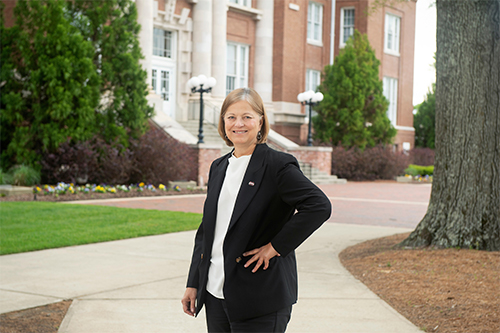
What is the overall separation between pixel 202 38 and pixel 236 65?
3361mm

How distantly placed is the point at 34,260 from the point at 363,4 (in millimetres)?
29645

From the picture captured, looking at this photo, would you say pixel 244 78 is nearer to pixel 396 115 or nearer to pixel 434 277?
pixel 396 115

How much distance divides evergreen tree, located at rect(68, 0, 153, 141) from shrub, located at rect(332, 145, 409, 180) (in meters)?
11.1

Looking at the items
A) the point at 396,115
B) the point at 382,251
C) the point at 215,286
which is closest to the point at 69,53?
the point at 382,251

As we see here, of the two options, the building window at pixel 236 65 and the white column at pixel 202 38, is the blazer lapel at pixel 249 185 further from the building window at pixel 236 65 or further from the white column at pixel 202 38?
the building window at pixel 236 65

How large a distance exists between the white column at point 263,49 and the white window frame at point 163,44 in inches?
192

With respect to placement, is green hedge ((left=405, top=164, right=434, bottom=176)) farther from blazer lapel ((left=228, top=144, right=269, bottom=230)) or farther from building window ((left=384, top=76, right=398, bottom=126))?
blazer lapel ((left=228, top=144, right=269, bottom=230))

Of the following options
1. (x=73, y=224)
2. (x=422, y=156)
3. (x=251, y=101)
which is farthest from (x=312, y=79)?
(x=251, y=101)

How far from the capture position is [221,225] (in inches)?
101

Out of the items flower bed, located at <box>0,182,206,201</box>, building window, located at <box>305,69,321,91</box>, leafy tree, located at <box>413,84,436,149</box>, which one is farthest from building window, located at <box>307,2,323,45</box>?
flower bed, located at <box>0,182,206,201</box>

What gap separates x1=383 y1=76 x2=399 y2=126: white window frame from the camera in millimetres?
36562

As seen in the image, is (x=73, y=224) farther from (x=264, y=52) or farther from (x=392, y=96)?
(x=392, y=96)

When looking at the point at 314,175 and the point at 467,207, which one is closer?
the point at 467,207

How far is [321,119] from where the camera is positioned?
29.2m
